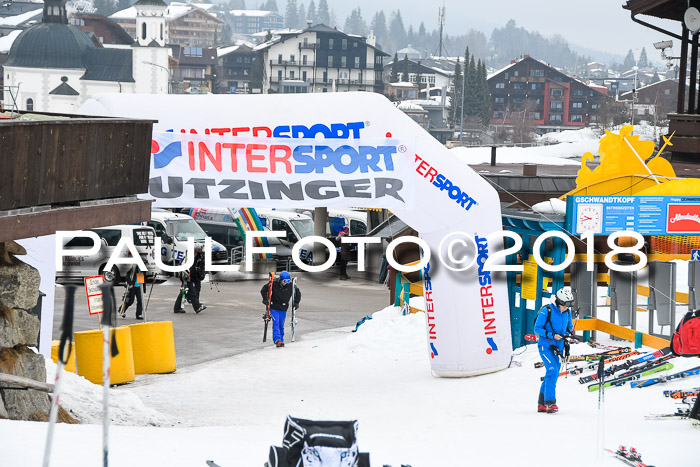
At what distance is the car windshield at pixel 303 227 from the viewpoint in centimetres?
3338

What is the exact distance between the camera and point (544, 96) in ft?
545

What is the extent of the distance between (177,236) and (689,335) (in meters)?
20.8

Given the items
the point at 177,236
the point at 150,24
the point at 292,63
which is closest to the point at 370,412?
the point at 177,236

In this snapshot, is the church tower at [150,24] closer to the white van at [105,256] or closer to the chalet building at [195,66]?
the chalet building at [195,66]

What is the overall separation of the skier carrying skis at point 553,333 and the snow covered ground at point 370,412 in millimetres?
468

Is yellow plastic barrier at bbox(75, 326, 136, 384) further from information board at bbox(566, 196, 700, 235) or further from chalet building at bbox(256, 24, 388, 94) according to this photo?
chalet building at bbox(256, 24, 388, 94)

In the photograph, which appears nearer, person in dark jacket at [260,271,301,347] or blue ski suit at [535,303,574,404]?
blue ski suit at [535,303,574,404]

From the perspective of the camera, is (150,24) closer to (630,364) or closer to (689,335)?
(630,364)

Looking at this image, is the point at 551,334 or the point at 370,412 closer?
the point at 551,334

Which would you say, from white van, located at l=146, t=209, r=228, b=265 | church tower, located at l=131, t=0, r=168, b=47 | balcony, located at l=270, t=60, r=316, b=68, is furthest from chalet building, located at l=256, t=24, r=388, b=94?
white van, located at l=146, t=209, r=228, b=265

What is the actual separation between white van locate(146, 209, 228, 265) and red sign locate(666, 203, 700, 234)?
16.5m

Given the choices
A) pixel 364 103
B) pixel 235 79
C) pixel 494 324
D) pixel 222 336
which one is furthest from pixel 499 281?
pixel 235 79

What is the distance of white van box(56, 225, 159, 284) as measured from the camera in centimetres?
2620

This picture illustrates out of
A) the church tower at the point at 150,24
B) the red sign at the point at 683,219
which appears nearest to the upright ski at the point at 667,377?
the red sign at the point at 683,219
